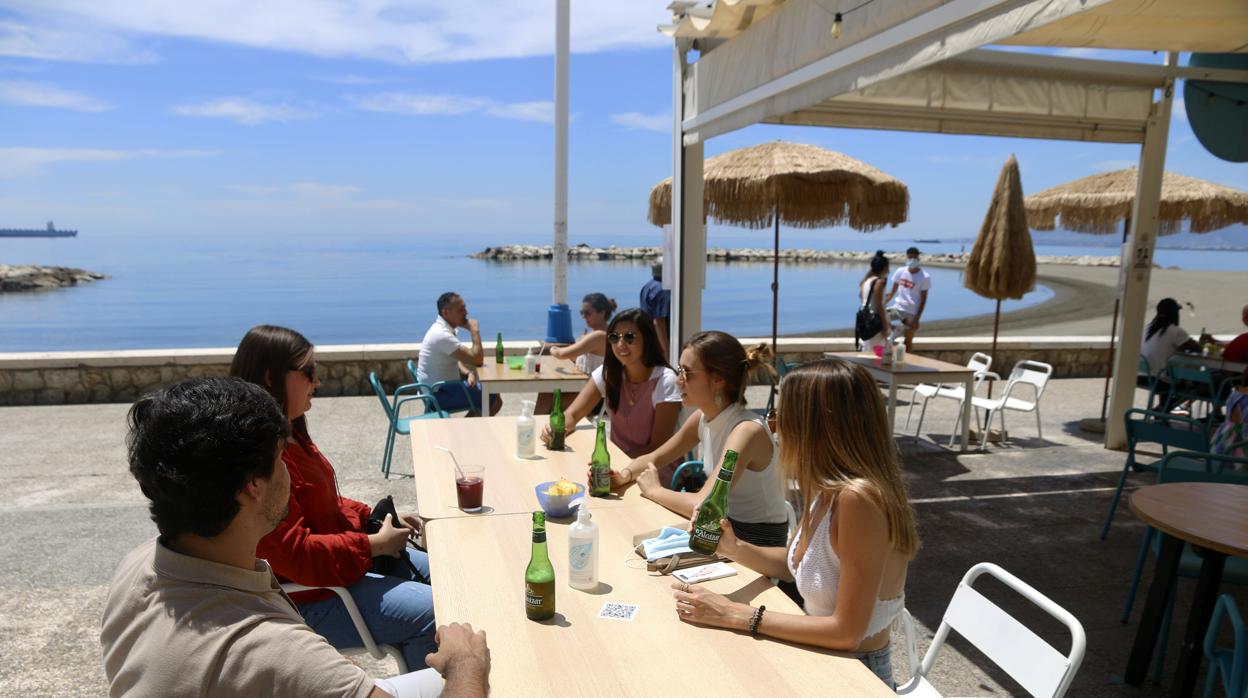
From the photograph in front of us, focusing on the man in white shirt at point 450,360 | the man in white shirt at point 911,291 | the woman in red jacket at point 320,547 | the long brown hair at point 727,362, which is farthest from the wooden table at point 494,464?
the man in white shirt at point 911,291

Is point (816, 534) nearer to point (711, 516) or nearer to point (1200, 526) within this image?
point (711, 516)

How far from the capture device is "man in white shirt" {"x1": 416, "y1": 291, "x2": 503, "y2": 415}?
5234 mm

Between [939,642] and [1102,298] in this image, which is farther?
[1102,298]

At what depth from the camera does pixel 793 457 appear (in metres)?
1.83

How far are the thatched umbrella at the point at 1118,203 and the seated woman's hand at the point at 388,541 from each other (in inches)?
331

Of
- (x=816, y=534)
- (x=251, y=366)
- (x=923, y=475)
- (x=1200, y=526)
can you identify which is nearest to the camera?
(x=816, y=534)

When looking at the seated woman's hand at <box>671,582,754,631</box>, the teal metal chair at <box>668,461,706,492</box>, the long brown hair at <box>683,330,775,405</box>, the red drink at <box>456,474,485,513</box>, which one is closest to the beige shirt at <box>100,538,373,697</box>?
the seated woman's hand at <box>671,582,754,631</box>

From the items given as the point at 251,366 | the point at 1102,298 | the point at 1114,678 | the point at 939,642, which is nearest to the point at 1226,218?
the point at 1114,678

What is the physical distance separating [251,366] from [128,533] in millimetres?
2510

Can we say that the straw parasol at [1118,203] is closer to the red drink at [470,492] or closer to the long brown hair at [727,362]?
the long brown hair at [727,362]

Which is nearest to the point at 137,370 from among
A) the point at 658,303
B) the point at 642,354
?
the point at 658,303

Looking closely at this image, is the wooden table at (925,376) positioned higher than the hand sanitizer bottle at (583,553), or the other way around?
the hand sanitizer bottle at (583,553)

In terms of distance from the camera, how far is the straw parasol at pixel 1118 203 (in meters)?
8.31

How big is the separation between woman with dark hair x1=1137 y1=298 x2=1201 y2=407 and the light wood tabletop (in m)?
4.52
